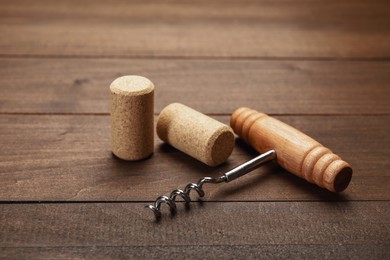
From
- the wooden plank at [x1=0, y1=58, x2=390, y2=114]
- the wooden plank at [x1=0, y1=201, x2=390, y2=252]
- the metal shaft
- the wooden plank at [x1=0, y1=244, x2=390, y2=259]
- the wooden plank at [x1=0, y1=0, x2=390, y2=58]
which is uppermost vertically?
the wooden plank at [x1=0, y1=0, x2=390, y2=58]

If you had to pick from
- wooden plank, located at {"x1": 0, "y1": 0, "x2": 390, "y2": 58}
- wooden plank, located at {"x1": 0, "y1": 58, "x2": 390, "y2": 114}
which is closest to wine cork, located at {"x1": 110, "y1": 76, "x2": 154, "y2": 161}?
wooden plank, located at {"x1": 0, "y1": 58, "x2": 390, "y2": 114}

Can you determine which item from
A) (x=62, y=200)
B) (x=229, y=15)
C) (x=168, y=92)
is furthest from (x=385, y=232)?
(x=229, y=15)

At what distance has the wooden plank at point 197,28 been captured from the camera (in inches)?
81.4

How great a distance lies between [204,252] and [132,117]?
348mm

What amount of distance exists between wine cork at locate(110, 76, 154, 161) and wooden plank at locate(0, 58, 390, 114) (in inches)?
11.0

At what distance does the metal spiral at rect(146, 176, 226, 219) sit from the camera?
127 cm

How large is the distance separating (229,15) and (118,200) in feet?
4.07

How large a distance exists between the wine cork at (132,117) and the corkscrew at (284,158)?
169mm

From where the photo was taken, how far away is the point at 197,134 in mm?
1389

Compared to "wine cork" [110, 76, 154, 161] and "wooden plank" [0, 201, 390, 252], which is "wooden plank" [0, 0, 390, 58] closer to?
"wine cork" [110, 76, 154, 161]

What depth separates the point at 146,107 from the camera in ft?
4.54

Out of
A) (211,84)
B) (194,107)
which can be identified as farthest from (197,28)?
(194,107)

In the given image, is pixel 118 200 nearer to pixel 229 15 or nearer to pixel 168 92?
pixel 168 92

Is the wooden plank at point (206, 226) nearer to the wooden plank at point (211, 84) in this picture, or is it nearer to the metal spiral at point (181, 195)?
the metal spiral at point (181, 195)
